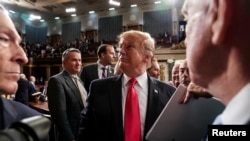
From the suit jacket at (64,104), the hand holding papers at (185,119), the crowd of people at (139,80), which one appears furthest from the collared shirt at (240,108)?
the suit jacket at (64,104)

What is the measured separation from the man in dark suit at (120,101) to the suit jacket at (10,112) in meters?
0.67

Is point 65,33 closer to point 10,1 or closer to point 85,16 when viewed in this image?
point 85,16

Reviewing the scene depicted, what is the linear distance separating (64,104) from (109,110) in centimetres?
112

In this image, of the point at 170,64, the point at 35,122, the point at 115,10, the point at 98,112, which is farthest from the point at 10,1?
the point at 35,122

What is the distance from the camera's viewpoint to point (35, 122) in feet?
1.18

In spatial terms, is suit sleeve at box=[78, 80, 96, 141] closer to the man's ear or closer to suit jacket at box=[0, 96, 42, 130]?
suit jacket at box=[0, 96, 42, 130]

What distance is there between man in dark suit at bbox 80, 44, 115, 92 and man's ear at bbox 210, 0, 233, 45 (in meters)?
3.12

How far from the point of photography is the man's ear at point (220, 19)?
304 mm

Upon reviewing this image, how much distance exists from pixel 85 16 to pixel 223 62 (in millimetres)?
15619

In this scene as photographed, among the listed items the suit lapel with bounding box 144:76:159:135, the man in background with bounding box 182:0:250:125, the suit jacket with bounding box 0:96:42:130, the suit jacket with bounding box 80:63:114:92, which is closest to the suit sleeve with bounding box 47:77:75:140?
the suit jacket with bounding box 80:63:114:92

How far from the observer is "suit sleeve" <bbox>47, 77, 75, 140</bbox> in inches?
96.8

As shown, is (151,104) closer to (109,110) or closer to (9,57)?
(109,110)

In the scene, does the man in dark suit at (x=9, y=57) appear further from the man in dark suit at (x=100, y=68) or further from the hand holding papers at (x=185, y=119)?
the man in dark suit at (x=100, y=68)

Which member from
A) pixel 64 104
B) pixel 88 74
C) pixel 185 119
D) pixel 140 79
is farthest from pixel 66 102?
pixel 185 119
